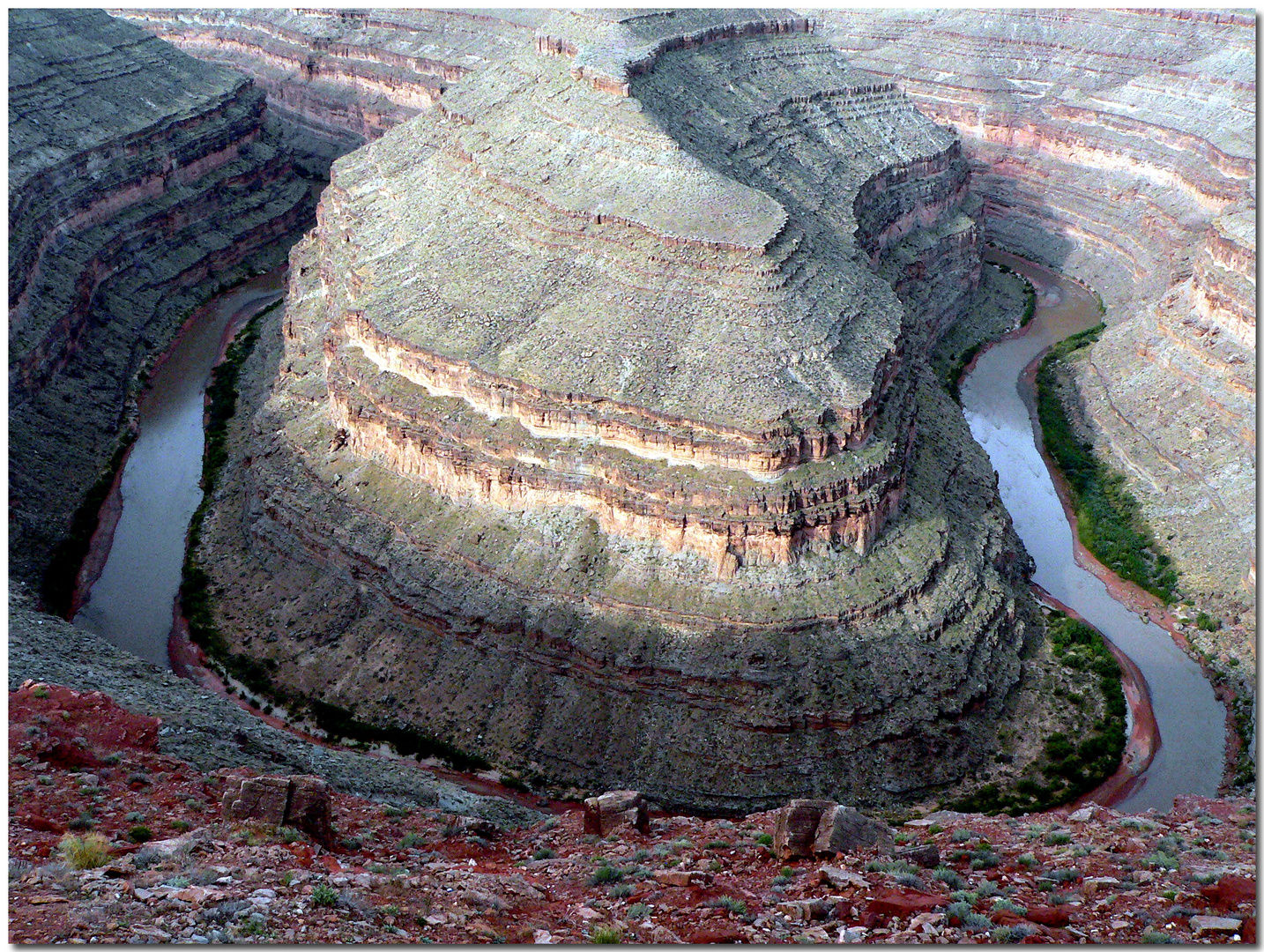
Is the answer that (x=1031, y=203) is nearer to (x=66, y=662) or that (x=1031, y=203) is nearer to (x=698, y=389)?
(x=698, y=389)

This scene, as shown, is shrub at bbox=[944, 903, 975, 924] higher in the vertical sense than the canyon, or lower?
lower

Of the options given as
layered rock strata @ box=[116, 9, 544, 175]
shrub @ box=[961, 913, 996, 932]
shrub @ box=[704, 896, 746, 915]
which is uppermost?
layered rock strata @ box=[116, 9, 544, 175]

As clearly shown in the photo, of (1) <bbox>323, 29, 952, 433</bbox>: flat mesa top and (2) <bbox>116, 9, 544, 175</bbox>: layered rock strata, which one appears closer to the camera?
(1) <bbox>323, 29, 952, 433</bbox>: flat mesa top

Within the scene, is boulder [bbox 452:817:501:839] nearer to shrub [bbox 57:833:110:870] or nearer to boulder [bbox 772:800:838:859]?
boulder [bbox 772:800:838:859]

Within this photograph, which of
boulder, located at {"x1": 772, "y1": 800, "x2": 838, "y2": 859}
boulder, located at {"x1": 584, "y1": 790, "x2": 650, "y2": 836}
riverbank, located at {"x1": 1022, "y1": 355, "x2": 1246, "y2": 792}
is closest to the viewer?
boulder, located at {"x1": 772, "y1": 800, "x2": 838, "y2": 859}

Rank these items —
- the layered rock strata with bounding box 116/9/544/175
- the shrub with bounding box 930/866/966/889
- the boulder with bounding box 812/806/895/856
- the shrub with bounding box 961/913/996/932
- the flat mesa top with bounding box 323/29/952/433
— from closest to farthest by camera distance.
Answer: the shrub with bounding box 961/913/996/932 < the shrub with bounding box 930/866/966/889 < the boulder with bounding box 812/806/895/856 < the flat mesa top with bounding box 323/29/952/433 < the layered rock strata with bounding box 116/9/544/175

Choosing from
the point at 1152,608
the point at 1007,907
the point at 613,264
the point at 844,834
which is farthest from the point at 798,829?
the point at 1152,608

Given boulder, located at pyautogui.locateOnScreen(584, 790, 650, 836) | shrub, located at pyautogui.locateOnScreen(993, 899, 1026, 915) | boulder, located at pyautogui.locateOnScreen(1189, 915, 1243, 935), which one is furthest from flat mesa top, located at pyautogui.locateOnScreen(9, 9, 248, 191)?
boulder, located at pyautogui.locateOnScreen(1189, 915, 1243, 935)
